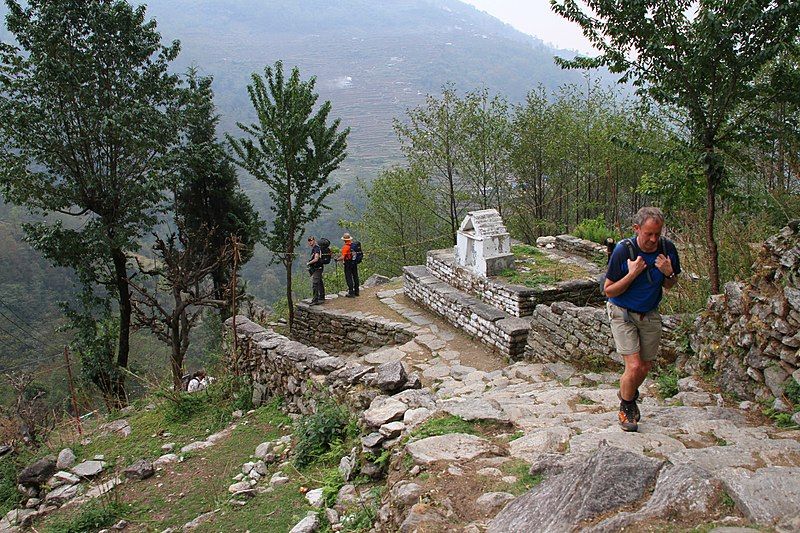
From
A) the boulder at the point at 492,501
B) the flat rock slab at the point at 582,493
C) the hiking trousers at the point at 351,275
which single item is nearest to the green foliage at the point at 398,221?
the hiking trousers at the point at 351,275

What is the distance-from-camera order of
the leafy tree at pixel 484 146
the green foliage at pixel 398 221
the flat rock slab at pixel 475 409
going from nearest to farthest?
the flat rock slab at pixel 475 409, the leafy tree at pixel 484 146, the green foliage at pixel 398 221

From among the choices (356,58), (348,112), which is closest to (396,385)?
(348,112)

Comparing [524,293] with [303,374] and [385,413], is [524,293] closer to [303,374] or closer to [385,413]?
[303,374]

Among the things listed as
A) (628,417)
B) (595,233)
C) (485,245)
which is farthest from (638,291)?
(595,233)

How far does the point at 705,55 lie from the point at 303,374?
5862 mm

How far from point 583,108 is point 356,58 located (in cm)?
16616

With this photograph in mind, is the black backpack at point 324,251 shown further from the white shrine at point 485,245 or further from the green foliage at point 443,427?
the green foliage at point 443,427

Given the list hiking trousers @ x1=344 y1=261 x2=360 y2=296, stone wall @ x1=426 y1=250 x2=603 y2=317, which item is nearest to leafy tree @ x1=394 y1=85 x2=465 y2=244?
hiking trousers @ x1=344 y1=261 x2=360 y2=296

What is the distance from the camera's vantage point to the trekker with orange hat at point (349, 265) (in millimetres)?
12547

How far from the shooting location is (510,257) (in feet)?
34.9

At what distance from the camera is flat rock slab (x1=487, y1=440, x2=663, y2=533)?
2670 mm

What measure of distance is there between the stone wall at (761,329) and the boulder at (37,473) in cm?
719

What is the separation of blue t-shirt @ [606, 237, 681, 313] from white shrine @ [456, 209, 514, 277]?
6424 mm

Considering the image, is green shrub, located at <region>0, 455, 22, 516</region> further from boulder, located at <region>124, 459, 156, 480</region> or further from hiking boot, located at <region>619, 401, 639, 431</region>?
hiking boot, located at <region>619, 401, 639, 431</region>
